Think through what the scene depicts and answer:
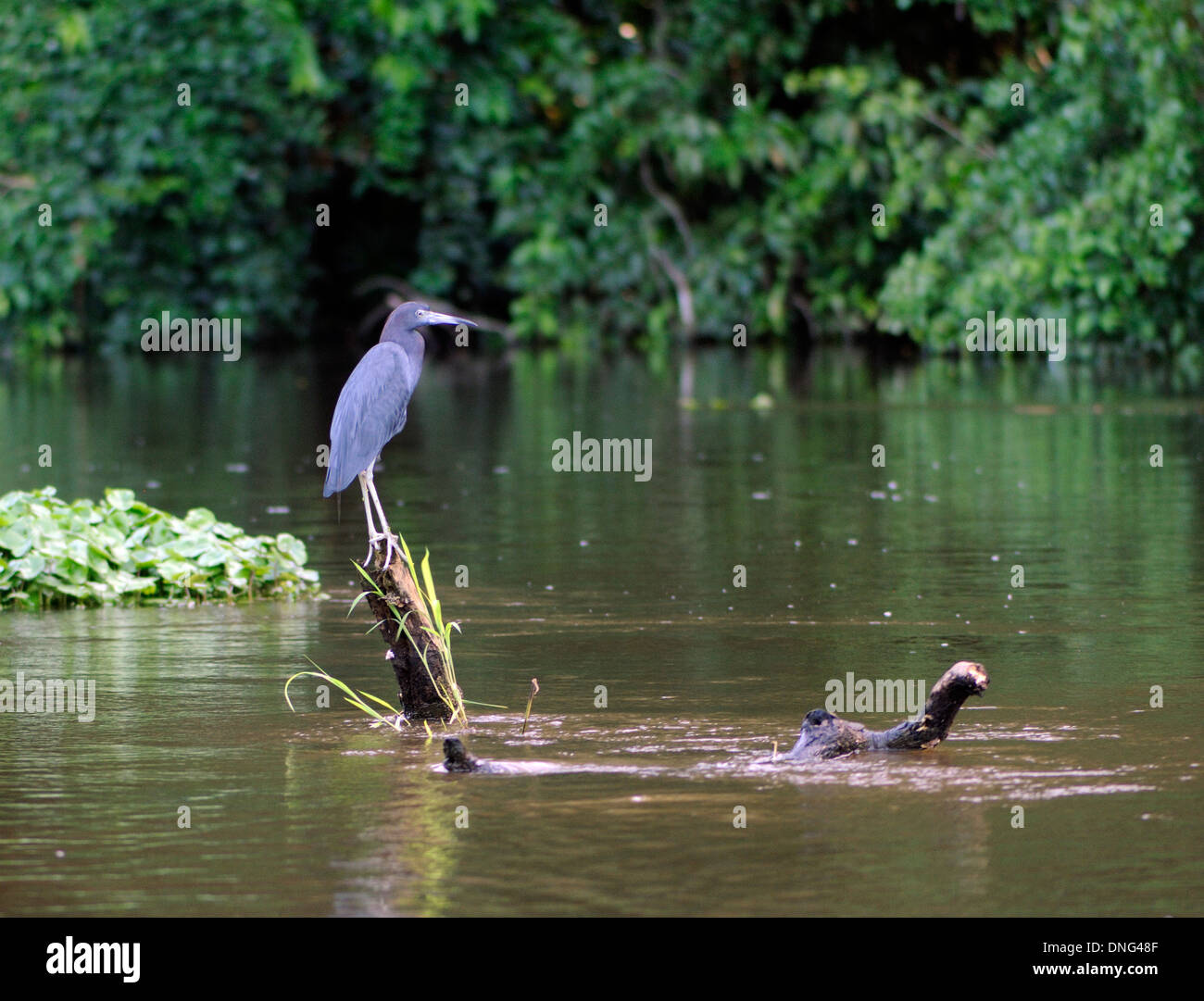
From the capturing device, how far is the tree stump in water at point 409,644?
761cm

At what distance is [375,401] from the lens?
779 centimetres

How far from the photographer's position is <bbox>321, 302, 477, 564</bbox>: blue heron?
7.81 metres

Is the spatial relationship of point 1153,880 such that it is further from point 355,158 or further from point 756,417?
point 355,158

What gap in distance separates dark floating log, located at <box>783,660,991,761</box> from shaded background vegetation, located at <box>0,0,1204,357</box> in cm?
2283

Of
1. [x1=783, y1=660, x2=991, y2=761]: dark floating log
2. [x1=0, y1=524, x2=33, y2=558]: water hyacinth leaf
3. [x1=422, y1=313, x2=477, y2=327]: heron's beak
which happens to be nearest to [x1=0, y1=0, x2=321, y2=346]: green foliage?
[x1=0, y1=524, x2=33, y2=558]: water hyacinth leaf

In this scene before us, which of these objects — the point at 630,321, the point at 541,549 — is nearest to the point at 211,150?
the point at 630,321

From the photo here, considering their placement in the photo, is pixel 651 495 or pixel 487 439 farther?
pixel 487 439

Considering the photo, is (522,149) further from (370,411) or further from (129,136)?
(370,411)

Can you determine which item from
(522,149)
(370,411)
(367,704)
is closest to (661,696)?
(367,704)

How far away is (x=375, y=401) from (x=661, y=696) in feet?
5.24

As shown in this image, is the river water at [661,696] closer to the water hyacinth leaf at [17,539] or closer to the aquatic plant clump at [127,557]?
the aquatic plant clump at [127,557]

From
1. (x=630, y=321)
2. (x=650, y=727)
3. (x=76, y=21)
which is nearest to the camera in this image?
(x=650, y=727)

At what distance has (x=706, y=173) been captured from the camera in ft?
111

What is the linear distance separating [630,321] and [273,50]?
737 centimetres
